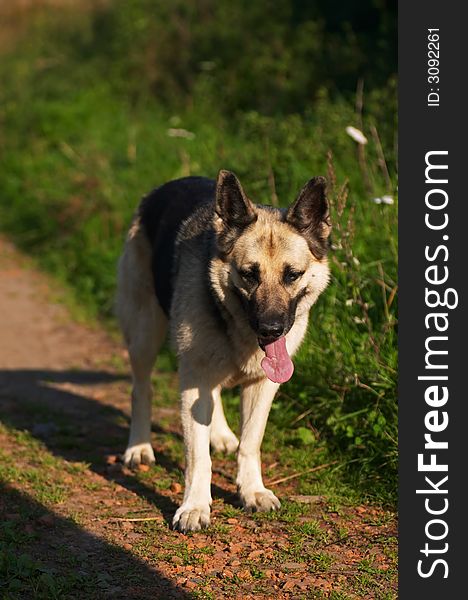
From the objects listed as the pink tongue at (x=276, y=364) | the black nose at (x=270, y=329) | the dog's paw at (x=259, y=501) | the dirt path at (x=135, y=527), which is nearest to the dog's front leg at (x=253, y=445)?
the dog's paw at (x=259, y=501)

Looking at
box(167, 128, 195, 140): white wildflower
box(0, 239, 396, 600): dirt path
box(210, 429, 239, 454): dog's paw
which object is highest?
box(167, 128, 195, 140): white wildflower

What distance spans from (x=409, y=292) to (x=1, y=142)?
333 inches

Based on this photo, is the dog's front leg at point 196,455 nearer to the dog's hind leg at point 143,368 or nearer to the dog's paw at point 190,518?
the dog's paw at point 190,518

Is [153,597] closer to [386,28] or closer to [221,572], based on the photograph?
[221,572]

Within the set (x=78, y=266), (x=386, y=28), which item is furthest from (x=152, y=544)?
(x=386, y=28)

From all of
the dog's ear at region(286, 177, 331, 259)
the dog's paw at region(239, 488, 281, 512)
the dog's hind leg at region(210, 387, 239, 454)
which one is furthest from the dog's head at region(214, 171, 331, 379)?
the dog's hind leg at region(210, 387, 239, 454)

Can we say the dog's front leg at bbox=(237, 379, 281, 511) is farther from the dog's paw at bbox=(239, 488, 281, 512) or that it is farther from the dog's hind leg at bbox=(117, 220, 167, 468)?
the dog's hind leg at bbox=(117, 220, 167, 468)

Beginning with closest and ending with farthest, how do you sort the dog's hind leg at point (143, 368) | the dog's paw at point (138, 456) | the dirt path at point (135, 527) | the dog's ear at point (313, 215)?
the dirt path at point (135, 527) < the dog's ear at point (313, 215) < the dog's paw at point (138, 456) < the dog's hind leg at point (143, 368)

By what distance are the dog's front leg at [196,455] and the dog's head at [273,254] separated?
1.38ft

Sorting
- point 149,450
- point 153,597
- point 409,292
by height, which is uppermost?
point 409,292

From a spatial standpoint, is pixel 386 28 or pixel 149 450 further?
pixel 386 28

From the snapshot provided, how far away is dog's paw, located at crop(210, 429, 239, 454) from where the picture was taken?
5.88m

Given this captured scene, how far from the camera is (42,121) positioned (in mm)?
12117

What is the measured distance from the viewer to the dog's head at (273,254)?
15.0ft
